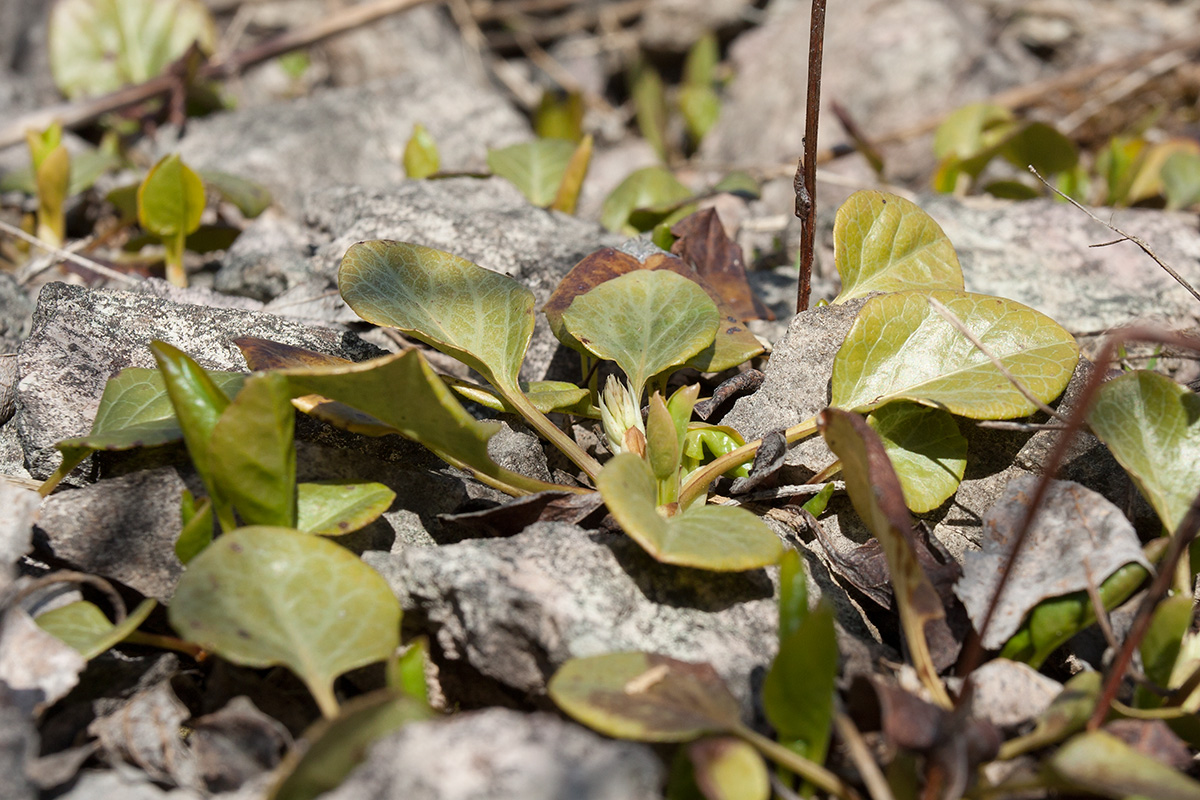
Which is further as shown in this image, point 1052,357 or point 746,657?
point 1052,357

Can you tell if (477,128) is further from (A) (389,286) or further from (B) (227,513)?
(B) (227,513)

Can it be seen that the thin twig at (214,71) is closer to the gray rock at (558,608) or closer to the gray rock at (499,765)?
the gray rock at (558,608)

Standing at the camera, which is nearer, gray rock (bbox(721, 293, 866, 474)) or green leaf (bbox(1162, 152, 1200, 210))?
gray rock (bbox(721, 293, 866, 474))

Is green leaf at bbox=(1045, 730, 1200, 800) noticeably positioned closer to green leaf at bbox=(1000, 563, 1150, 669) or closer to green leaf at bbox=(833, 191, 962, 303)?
green leaf at bbox=(1000, 563, 1150, 669)

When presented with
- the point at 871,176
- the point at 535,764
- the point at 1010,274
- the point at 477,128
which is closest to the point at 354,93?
Result: the point at 477,128

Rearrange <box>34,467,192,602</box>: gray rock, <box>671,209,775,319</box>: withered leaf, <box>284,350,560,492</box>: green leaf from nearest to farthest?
<box>284,350,560,492</box>: green leaf → <box>34,467,192,602</box>: gray rock → <box>671,209,775,319</box>: withered leaf

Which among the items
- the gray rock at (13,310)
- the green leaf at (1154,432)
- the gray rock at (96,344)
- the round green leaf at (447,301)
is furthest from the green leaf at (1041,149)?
the gray rock at (13,310)

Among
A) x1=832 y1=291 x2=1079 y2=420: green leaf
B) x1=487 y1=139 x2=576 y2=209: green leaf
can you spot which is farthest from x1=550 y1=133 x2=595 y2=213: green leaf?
x1=832 y1=291 x2=1079 y2=420: green leaf
